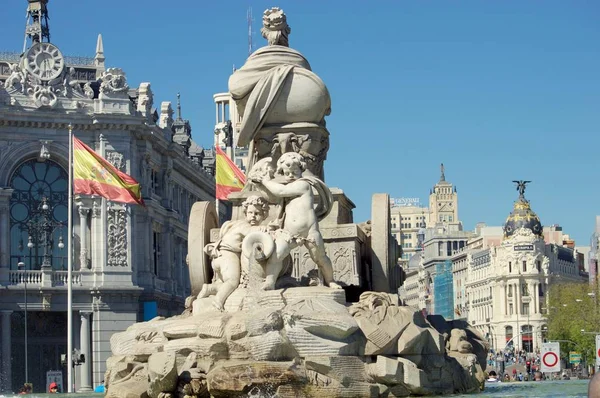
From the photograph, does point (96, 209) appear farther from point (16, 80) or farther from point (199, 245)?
point (199, 245)

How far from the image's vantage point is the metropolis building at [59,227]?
7175cm

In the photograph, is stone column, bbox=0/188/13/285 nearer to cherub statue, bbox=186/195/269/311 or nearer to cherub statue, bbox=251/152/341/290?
cherub statue, bbox=186/195/269/311

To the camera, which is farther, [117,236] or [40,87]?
[117,236]

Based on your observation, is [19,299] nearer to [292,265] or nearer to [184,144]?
[184,144]

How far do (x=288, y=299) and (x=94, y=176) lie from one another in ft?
104

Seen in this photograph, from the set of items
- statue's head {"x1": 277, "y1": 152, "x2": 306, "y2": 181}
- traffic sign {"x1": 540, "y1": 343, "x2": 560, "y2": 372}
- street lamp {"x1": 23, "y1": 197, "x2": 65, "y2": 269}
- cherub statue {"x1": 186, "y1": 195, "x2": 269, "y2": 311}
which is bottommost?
traffic sign {"x1": 540, "y1": 343, "x2": 560, "y2": 372}

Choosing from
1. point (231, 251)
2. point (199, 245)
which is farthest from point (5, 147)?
point (231, 251)

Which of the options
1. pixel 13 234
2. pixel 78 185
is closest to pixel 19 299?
pixel 13 234

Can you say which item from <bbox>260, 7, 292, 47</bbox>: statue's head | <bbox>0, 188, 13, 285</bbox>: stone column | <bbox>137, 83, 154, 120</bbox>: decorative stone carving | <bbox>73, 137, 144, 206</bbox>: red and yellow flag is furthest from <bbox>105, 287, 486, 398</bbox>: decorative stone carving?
<bbox>137, 83, 154, 120</bbox>: decorative stone carving

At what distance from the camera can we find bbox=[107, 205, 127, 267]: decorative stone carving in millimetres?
73375

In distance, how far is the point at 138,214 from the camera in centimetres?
7556

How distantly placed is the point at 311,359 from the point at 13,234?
186 ft

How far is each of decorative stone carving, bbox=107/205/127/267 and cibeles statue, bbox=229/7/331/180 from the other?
1998 inches

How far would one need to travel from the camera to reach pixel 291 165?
20.9 meters
